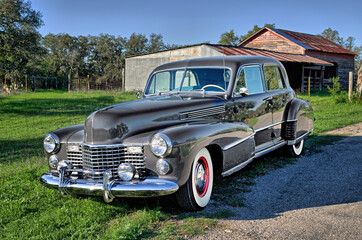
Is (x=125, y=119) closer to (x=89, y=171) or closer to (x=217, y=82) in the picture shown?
(x=89, y=171)

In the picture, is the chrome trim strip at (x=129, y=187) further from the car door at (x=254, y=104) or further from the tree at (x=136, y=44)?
the tree at (x=136, y=44)

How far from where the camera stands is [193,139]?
3977mm

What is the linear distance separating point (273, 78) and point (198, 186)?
3036 mm

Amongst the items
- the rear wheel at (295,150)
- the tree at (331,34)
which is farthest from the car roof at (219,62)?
the tree at (331,34)

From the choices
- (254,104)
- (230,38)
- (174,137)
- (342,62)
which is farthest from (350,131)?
(230,38)

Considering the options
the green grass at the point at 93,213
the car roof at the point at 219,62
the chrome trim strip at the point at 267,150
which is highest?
the car roof at the point at 219,62

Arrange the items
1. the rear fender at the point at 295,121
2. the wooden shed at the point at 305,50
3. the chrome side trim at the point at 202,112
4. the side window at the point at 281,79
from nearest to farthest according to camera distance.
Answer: the chrome side trim at the point at 202,112
the rear fender at the point at 295,121
the side window at the point at 281,79
the wooden shed at the point at 305,50

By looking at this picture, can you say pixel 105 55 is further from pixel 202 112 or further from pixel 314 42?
pixel 202 112

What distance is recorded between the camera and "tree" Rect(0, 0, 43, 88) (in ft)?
106

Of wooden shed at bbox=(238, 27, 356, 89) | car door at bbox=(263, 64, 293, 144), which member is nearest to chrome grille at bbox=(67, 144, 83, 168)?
car door at bbox=(263, 64, 293, 144)

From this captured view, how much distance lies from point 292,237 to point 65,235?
86.8 inches

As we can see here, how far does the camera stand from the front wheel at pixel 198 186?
4012 mm

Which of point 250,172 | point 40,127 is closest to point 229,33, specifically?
point 40,127

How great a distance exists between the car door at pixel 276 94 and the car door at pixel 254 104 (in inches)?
6.5
